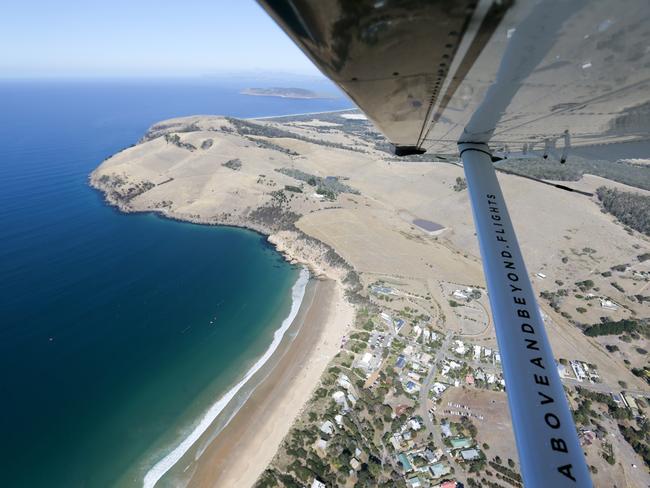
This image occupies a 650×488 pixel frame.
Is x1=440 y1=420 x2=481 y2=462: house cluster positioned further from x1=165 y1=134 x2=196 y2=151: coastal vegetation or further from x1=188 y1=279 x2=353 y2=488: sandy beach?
x1=165 y1=134 x2=196 y2=151: coastal vegetation

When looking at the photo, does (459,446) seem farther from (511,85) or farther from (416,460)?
(511,85)

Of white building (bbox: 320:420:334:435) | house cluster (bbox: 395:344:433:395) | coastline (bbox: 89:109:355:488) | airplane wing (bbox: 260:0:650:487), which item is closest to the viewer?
airplane wing (bbox: 260:0:650:487)

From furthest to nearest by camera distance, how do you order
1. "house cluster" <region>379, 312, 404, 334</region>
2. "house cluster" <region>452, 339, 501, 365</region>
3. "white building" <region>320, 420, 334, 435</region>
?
"house cluster" <region>379, 312, 404, 334</region>
"house cluster" <region>452, 339, 501, 365</region>
"white building" <region>320, 420, 334, 435</region>

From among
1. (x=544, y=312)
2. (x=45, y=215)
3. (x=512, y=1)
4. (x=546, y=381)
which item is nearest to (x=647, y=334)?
(x=544, y=312)

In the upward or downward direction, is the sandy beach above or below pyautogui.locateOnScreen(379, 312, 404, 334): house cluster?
below

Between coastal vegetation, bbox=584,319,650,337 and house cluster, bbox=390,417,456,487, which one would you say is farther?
coastal vegetation, bbox=584,319,650,337

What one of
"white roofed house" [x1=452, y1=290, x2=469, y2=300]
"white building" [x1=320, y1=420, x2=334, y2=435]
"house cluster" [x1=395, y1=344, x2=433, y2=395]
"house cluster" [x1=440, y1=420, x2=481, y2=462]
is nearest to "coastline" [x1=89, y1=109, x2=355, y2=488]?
"white building" [x1=320, y1=420, x2=334, y2=435]

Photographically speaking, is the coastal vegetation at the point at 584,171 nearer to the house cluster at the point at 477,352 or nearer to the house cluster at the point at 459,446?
the house cluster at the point at 477,352

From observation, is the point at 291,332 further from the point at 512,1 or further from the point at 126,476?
the point at 512,1
